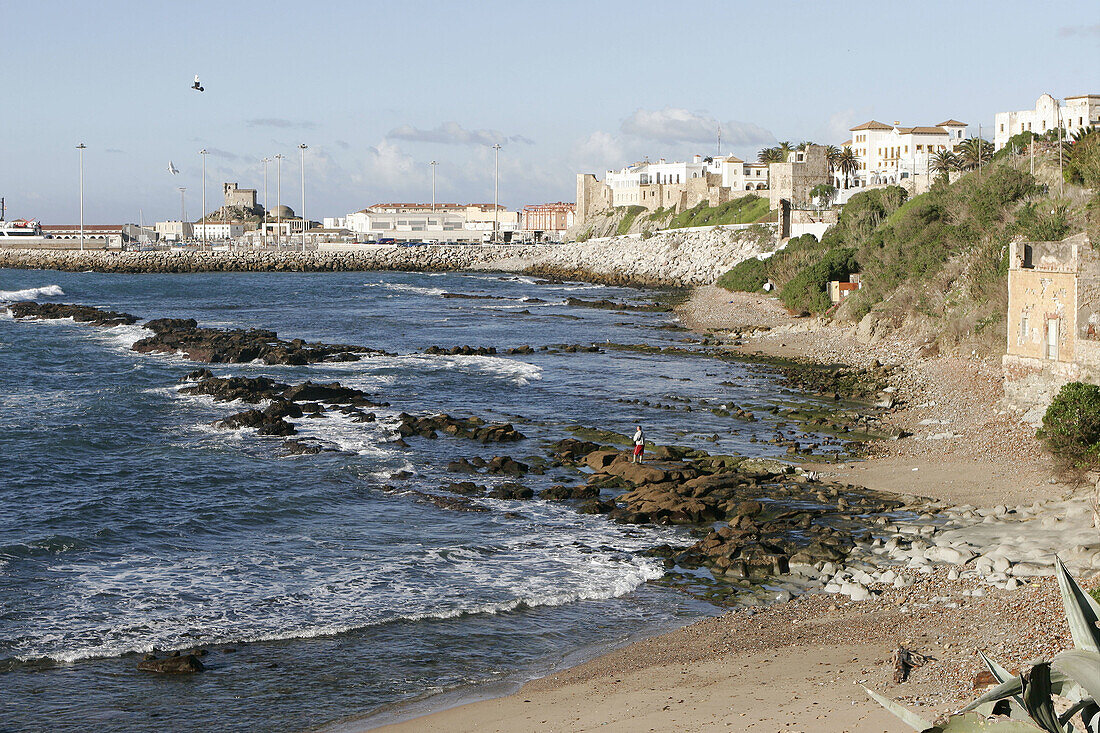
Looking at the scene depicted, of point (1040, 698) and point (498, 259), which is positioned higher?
point (498, 259)

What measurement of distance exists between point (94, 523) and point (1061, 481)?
65.4ft

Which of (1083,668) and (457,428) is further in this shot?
(457,428)

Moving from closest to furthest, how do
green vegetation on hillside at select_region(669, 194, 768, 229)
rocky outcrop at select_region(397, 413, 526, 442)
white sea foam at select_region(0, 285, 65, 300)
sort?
rocky outcrop at select_region(397, 413, 526, 442) < white sea foam at select_region(0, 285, 65, 300) < green vegetation on hillside at select_region(669, 194, 768, 229)

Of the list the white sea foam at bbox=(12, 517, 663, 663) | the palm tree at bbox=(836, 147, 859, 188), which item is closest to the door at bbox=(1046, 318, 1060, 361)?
the white sea foam at bbox=(12, 517, 663, 663)

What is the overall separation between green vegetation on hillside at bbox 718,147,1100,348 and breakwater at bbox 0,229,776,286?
28832 mm

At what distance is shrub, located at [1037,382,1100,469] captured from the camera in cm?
1986

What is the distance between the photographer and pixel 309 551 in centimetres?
1991

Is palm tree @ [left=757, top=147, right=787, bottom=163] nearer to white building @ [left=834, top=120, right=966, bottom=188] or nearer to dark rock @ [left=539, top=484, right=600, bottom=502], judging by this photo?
white building @ [left=834, top=120, right=966, bottom=188]

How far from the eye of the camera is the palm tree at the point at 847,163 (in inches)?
3935

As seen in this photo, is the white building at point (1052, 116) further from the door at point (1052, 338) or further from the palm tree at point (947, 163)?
the door at point (1052, 338)

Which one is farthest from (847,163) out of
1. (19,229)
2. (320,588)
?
(19,229)

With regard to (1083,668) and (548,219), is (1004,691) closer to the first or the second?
(1083,668)

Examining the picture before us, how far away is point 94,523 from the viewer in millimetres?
21578

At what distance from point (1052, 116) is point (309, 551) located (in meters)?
72.2
